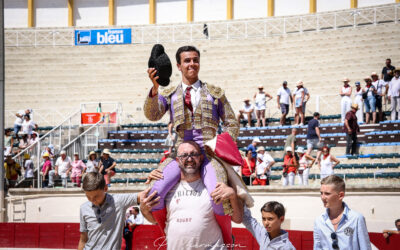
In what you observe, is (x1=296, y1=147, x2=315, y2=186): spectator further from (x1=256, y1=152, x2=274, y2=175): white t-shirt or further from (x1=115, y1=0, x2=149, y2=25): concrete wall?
(x1=115, y1=0, x2=149, y2=25): concrete wall

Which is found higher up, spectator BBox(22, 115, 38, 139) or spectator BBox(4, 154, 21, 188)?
spectator BBox(22, 115, 38, 139)

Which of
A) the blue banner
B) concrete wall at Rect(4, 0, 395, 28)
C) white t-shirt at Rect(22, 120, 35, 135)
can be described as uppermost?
concrete wall at Rect(4, 0, 395, 28)

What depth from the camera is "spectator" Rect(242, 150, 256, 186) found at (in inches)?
581

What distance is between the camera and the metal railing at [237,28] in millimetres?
25188

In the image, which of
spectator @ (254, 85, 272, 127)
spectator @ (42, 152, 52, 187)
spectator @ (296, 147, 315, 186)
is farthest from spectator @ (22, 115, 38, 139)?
spectator @ (296, 147, 315, 186)

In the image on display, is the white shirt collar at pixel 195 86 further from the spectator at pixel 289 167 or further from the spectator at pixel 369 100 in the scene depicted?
the spectator at pixel 369 100

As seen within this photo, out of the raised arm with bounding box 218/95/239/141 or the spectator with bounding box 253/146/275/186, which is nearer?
the raised arm with bounding box 218/95/239/141

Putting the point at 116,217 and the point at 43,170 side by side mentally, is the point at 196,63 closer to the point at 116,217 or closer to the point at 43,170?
the point at 116,217

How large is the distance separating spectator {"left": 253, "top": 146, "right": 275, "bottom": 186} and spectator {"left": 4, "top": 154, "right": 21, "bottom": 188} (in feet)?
21.6

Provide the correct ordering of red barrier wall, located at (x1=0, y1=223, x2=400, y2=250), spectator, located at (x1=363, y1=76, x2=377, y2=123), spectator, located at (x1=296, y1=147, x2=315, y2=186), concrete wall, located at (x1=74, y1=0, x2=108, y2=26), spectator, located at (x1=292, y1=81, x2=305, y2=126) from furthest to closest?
concrete wall, located at (x1=74, y1=0, x2=108, y2=26)
spectator, located at (x1=292, y1=81, x2=305, y2=126)
spectator, located at (x1=363, y1=76, x2=377, y2=123)
spectator, located at (x1=296, y1=147, x2=315, y2=186)
red barrier wall, located at (x1=0, y1=223, x2=400, y2=250)

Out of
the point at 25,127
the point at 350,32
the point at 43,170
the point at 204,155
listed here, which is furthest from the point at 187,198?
the point at 350,32

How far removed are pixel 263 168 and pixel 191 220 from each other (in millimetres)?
9909

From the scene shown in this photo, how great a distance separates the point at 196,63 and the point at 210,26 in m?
22.7

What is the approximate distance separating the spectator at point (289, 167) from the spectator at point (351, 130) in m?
1.56
